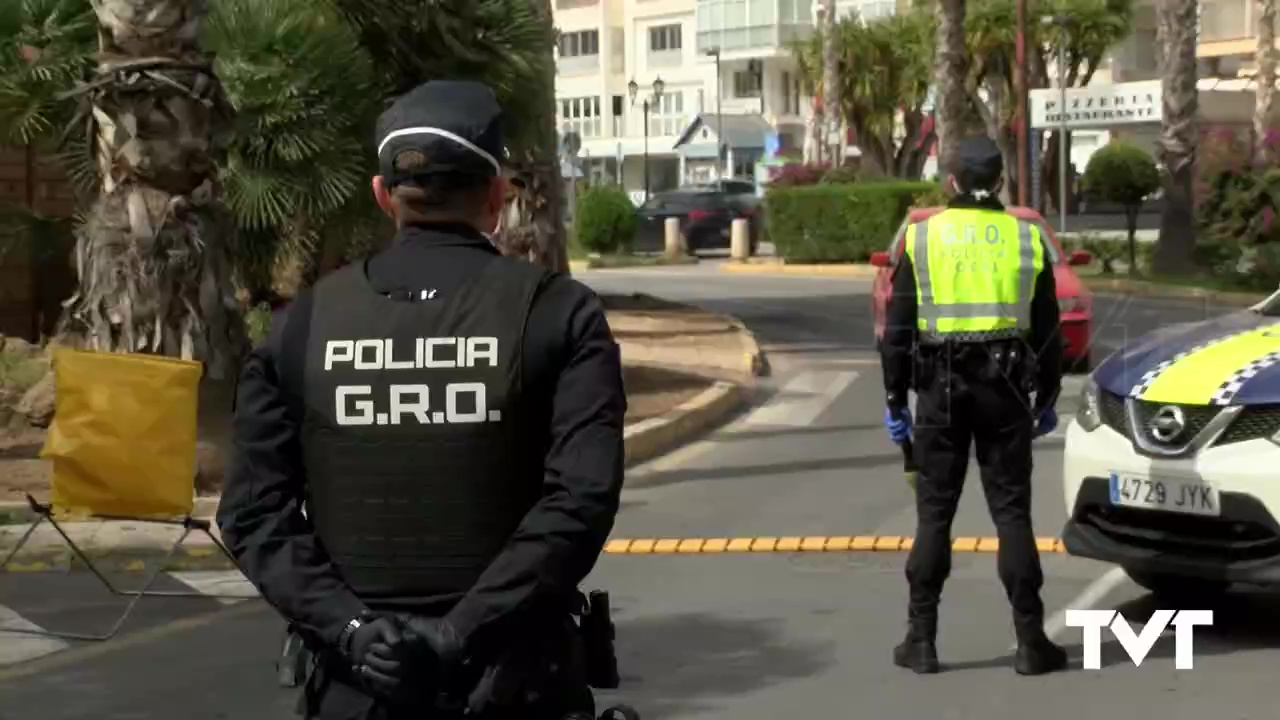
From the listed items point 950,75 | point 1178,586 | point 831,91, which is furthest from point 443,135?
point 831,91

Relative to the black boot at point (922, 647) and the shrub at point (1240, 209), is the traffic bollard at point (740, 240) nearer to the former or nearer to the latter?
the shrub at point (1240, 209)

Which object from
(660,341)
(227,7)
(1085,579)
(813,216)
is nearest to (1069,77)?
(813,216)

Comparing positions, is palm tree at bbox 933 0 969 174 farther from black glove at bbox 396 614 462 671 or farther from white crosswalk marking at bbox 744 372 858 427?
black glove at bbox 396 614 462 671

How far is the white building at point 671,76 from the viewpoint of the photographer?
3297 inches

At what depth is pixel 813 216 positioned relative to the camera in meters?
39.2

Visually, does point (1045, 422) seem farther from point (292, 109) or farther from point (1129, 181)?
point (1129, 181)

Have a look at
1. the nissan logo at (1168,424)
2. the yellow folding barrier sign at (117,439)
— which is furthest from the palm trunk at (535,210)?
the nissan logo at (1168,424)

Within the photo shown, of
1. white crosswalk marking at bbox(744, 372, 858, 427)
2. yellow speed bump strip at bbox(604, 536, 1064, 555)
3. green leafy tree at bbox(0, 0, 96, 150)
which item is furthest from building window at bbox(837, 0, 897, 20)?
yellow speed bump strip at bbox(604, 536, 1064, 555)

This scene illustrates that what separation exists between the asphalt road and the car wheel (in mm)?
77

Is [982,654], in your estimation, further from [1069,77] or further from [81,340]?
[1069,77]

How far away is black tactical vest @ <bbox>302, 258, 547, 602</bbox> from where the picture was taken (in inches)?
132

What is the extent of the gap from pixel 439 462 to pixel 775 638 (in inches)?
197

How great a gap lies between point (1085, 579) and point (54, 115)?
7.88 m

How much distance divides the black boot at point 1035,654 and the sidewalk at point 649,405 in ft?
13.7
